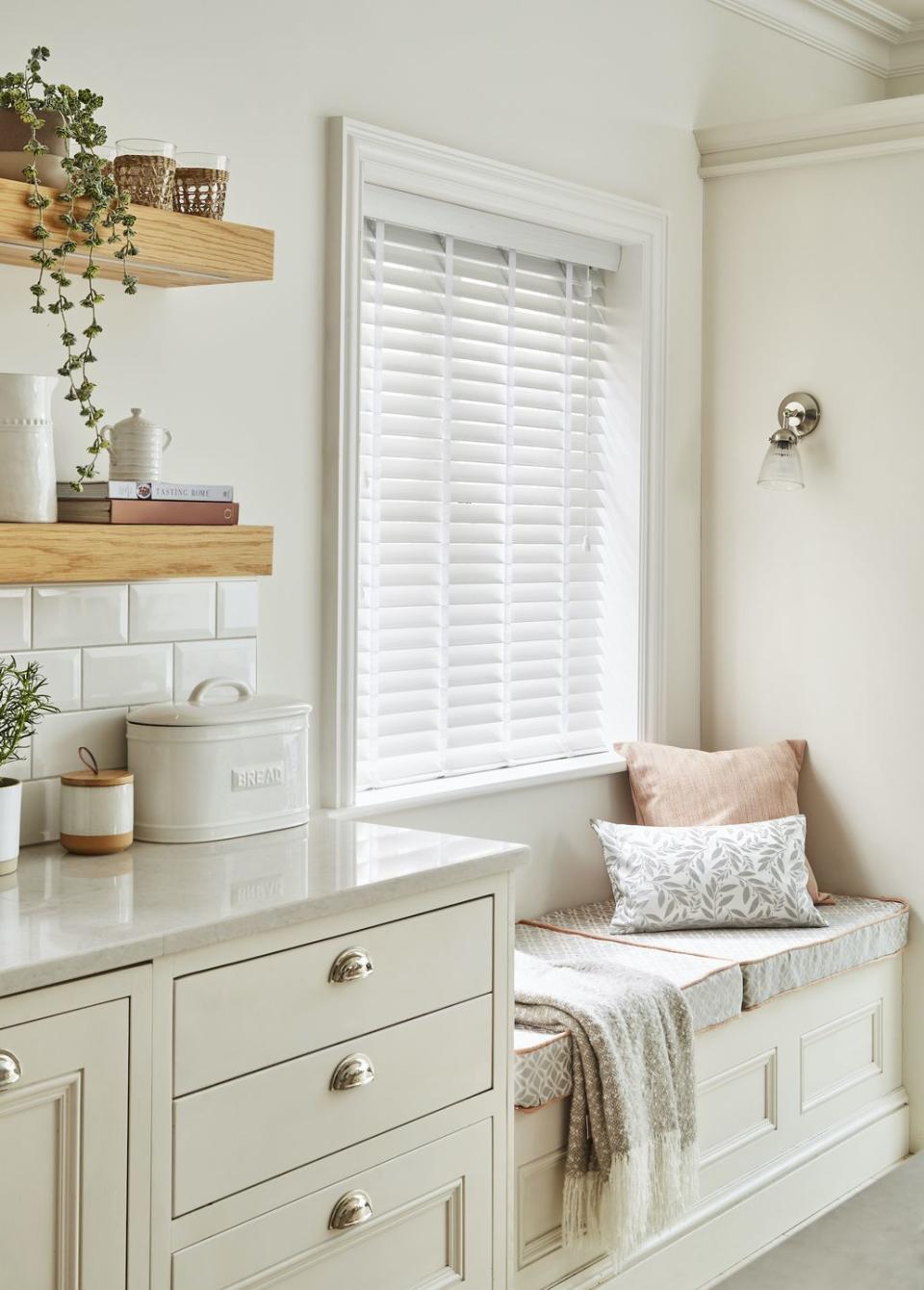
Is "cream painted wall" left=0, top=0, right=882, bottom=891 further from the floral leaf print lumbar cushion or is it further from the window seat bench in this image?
the window seat bench

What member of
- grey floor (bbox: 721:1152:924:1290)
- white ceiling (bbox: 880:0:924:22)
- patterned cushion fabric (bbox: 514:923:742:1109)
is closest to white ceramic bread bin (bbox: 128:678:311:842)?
patterned cushion fabric (bbox: 514:923:742:1109)

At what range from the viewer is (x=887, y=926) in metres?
→ 3.21

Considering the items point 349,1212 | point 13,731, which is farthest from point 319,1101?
point 13,731

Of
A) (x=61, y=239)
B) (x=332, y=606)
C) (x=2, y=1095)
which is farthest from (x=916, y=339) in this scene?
(x=2, y=1095)

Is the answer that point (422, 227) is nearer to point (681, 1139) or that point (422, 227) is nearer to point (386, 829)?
point (386, 829)

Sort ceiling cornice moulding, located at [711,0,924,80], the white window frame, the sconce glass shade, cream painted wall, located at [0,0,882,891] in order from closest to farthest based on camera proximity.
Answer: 1. cream painted wall, located at [0,0,882,891]
2. the white window frame
3. the sconce glass shade
4. ceiling cornice moulding, located at [711,0,924,80]

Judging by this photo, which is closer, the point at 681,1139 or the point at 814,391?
the point at 681,1139

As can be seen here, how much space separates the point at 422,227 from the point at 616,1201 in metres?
1.86

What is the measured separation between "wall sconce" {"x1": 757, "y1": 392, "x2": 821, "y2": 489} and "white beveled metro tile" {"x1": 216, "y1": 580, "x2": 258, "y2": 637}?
142cm

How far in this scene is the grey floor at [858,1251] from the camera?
2654 millimetres

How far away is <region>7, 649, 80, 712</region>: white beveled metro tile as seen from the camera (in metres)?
2.13

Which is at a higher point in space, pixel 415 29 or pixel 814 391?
pixel 415 29

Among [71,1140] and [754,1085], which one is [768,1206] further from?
[71,1140]

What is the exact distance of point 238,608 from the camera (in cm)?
245
